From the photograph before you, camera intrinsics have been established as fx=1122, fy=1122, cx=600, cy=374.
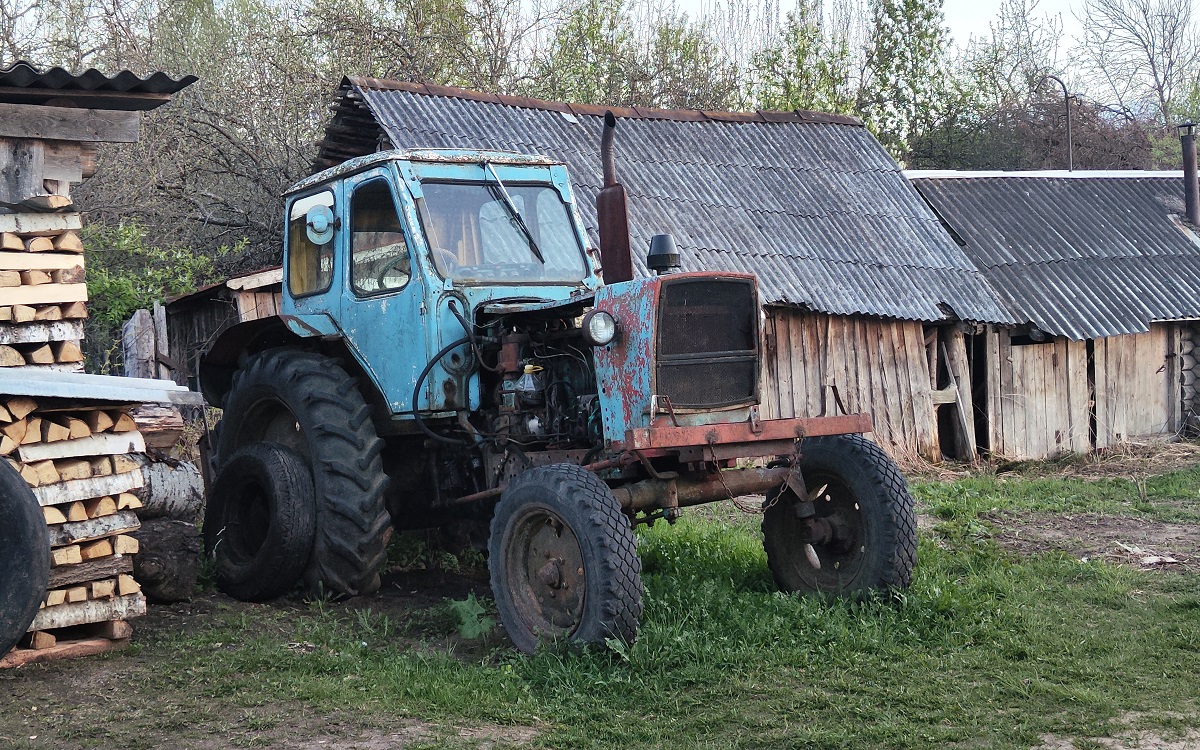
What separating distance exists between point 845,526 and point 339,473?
279 centimetres

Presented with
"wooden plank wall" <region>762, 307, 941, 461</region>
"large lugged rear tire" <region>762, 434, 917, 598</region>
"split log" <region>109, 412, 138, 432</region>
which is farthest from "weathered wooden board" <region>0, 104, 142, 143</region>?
"wooden plank wall" <region>762, 307, 941, 461</region>

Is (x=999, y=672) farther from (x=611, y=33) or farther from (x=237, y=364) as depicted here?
(x=611, y=33)

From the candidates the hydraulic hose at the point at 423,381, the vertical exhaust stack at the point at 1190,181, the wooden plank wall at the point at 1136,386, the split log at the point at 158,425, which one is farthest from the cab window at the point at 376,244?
the vertical exhaust stack at the point at 1190,181

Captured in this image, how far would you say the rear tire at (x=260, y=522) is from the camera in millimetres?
6418

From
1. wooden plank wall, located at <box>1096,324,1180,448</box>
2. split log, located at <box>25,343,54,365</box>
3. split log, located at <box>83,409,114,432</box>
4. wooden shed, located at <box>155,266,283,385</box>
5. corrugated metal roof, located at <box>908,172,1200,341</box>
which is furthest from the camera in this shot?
wooden plank wall, located at <box>1096,324,1180,448</box>

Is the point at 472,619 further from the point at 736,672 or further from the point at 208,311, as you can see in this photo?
the point at 208,311

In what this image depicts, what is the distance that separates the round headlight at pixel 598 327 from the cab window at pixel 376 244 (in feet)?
4.51

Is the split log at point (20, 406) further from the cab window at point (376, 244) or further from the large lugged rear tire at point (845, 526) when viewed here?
the large lugged rear tire at point (845, 526)

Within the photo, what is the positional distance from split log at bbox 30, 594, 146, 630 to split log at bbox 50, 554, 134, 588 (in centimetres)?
12

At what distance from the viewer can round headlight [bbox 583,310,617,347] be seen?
5.39 metres

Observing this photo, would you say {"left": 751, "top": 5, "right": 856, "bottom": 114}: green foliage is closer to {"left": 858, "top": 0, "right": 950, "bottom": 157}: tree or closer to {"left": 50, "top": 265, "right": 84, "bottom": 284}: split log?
{"left": 858, "top": 0, "right": 950, "bottom": 157}: tree

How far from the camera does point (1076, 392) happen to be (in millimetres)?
14477

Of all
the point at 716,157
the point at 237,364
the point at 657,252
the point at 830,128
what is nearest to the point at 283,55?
the point at 716,157

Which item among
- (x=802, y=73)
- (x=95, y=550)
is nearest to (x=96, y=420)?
(x=95, y=550)
